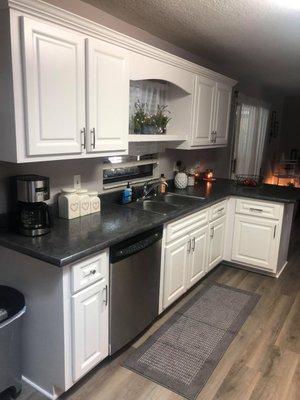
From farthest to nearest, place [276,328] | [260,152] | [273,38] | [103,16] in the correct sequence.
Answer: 1. [260,152]
2. [273,38]
3. [276,328]
4. [103,16]

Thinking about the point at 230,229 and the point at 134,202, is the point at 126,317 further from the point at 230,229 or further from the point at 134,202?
the point at 230,229

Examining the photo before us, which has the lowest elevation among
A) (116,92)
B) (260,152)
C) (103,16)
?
(260,152)

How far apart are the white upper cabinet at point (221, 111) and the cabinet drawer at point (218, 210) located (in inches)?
30.9

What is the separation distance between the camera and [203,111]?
3281 millimetres

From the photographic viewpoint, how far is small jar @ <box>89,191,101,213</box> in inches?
92.7

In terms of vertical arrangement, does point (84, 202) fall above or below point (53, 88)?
below

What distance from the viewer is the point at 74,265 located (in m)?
1.67

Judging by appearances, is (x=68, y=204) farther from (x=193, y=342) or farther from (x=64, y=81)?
(x=193, y=342)

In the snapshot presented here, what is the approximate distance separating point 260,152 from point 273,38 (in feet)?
11.9

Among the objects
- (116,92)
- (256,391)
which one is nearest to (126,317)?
(256,391)

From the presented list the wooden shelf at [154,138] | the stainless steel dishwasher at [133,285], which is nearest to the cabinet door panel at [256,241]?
the wooden shelf at [154,138]

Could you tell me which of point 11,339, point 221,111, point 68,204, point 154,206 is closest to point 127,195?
point 154,206

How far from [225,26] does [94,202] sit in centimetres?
173

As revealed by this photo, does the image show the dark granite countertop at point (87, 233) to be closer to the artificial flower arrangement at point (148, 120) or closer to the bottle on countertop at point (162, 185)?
the bottle on countertop at point (162, 185)
